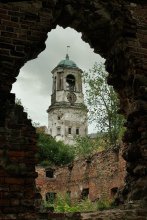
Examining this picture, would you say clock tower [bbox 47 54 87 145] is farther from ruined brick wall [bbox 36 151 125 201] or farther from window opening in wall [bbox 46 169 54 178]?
ruined brick wall [bbox 36 151 125 201]

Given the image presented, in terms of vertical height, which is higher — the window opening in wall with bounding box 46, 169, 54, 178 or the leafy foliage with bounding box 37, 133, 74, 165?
the leafy foliage with bounding box 37, 133, 74, 165

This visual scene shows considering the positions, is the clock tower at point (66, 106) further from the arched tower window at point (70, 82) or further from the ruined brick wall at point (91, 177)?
the ruined brick wall at point (91, 177)

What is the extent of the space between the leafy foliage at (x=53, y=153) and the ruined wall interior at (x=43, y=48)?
2591 cm

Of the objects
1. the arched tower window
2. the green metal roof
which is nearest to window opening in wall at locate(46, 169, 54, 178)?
the arched tower window

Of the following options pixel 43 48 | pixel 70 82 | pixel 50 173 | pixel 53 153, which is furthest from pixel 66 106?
pixel 43 48

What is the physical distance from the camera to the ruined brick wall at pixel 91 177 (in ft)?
53.5

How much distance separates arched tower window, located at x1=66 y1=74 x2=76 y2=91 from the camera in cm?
6205

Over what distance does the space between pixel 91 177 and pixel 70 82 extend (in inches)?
1768

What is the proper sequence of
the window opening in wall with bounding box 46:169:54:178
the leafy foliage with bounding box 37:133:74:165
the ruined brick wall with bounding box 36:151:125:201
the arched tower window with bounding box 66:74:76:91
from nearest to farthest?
the ruined brick wall with bounding box 36:151:125:201 < the window opening in wall with bounding box 46:169:54:178 < the leafy foliage with bounding box 37:133:74:165 < the arched tower window with bounding box 66:74:76:91

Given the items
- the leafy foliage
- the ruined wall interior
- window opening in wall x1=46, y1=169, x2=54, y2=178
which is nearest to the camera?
the ruined wall interior

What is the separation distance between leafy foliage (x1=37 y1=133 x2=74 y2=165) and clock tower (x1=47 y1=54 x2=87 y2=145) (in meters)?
25.7

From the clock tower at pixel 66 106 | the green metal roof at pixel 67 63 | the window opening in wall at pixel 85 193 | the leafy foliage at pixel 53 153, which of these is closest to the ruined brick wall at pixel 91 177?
the window opening in wall at pixel 85 193

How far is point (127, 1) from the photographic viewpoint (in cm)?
566

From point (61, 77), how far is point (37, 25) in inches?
2256
